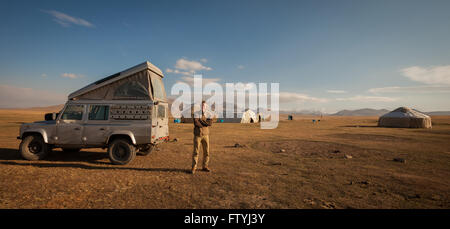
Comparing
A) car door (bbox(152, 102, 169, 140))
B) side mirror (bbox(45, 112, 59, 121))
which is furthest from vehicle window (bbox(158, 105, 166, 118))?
side mirror (bbox(45, 112, 59, 121))

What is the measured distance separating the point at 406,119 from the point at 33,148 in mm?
45278

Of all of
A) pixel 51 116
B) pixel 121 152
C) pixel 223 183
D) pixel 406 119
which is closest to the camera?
pixel 223 183

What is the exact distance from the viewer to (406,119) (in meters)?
31.6

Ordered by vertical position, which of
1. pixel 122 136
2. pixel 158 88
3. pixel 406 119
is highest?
pixel 158 88

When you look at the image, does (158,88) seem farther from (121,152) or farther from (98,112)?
(121,152)

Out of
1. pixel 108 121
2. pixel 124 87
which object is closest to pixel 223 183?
pixel 108 121

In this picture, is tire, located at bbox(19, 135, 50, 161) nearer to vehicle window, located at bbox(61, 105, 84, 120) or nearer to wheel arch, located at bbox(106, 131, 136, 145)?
vehicle window, located at bbox(61, 105, 84, 120)

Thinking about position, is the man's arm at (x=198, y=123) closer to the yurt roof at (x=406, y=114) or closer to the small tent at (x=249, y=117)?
the small tent at (x=249, y=117)

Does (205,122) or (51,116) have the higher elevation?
(51,116)

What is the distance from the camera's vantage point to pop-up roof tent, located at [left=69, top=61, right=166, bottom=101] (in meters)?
7.32

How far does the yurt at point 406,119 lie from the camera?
1209 inches

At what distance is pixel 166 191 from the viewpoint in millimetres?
4945
